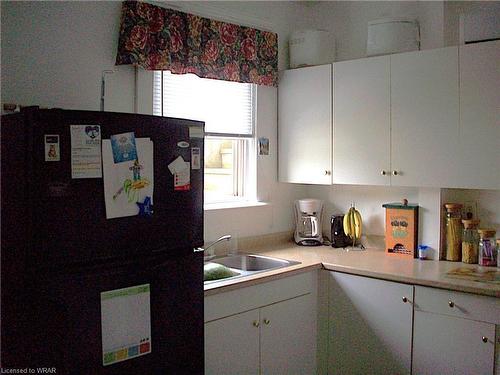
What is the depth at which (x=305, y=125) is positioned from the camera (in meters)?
3.57

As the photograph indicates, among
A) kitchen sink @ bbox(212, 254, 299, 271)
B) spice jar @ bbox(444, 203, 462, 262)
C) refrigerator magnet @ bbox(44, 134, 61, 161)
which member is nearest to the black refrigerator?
refrigerator magnet @ bbox(44, 134, 61, 161)

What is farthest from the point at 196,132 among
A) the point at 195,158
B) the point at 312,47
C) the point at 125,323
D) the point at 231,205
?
the point at 312,47

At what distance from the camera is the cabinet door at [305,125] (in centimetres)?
345

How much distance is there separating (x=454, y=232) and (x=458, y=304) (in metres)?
0.61

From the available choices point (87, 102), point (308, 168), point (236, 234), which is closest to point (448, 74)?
point (308, 168)

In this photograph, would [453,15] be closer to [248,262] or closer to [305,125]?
[305,125]

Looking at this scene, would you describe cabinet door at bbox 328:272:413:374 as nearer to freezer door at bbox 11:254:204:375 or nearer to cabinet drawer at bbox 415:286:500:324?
cabinet drawer at bbox 415:286:500:324

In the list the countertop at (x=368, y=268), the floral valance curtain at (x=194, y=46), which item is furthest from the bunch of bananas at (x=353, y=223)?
the floral valance curtain at (x=194, y=46)

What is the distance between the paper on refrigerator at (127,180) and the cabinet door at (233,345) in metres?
0.81

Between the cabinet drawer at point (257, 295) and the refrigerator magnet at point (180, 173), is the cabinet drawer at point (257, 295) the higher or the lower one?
the lower one

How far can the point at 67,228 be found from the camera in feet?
6.00

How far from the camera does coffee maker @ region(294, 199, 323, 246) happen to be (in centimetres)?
367

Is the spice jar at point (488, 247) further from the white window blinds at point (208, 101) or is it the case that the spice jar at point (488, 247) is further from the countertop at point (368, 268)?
the white window blinds at point (208, 101)

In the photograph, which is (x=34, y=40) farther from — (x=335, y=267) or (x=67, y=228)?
(x=335, y=267)
